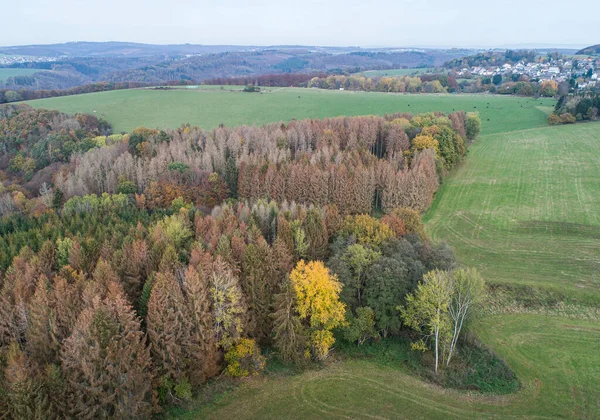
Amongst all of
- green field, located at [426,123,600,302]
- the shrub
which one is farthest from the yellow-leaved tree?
green field, located at [426,123,600,302]

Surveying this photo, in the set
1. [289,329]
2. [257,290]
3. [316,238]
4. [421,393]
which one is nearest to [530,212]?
[316,238]

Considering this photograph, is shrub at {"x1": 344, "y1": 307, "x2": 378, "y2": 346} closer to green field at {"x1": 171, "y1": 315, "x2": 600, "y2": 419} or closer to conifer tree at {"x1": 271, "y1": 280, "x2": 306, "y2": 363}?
green field at {"x1": 171, "y1": 315, "x2": 600, "y2": 419}

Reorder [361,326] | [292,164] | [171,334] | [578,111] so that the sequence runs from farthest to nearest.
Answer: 1. [578,111]
2. [292,164]
3. [361,326]
4. [171,334]

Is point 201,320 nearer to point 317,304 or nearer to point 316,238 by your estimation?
point 317,304

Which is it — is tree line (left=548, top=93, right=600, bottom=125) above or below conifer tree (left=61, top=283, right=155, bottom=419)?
above

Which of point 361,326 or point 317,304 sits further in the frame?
point 361,326

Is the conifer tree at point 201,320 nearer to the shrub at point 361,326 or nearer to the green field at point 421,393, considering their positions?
the green field at point 421,393

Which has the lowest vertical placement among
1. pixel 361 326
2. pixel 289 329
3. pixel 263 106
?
pixel 361 326
